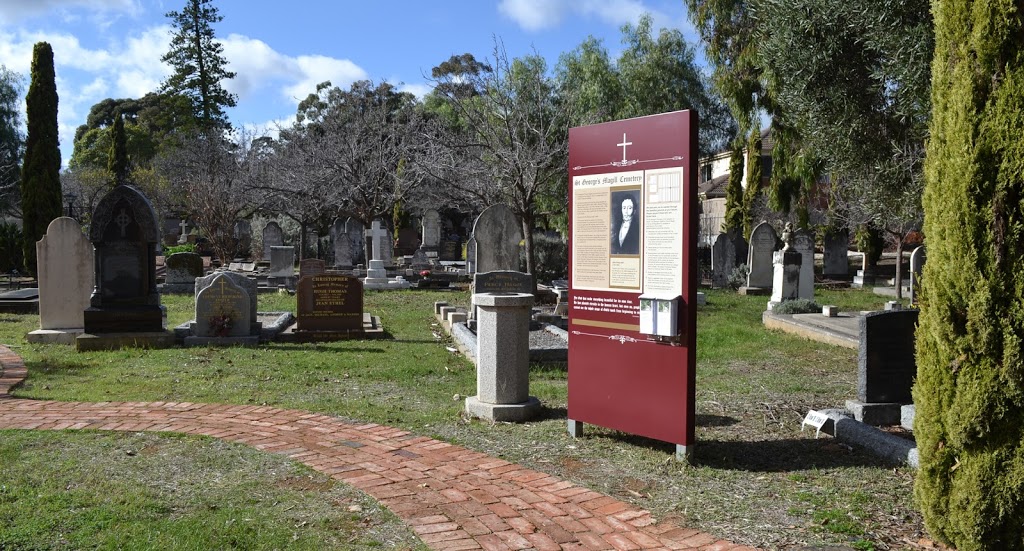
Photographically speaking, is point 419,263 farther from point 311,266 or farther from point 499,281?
point 499,281

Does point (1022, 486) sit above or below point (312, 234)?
below

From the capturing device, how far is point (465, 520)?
4582 mm

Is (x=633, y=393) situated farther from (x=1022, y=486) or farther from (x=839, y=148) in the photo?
(x=839, y=148)

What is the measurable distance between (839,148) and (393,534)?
23.7 feet

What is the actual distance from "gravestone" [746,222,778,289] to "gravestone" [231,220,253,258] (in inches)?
959

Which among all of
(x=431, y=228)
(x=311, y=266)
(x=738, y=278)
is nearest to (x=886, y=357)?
(x=311, y=266)

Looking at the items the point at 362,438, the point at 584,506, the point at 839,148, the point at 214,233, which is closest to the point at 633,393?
the point at 584,506

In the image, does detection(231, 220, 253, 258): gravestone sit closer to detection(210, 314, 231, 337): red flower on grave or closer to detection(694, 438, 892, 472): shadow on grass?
detection(210, 314, 231, 337): red flower on grave

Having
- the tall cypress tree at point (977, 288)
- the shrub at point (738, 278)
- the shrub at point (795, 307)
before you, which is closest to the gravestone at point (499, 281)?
the shrub at point (795, 307)

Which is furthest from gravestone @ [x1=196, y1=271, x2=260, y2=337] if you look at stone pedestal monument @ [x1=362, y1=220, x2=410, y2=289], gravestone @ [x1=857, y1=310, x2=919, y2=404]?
stone pedestal monument @ [x1=362, y1=220, x2=410, y2=289]

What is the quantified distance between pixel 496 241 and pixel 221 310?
594 centimetres

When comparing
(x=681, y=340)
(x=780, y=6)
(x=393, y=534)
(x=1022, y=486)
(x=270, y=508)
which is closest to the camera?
(x=1022, y=486)

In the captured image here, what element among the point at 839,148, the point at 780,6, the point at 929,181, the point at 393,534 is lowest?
the point at 393,534

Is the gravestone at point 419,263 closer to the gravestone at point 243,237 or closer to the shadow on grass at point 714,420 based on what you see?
the gravestone at point 243,237
